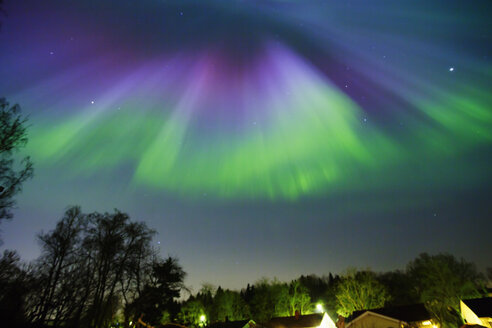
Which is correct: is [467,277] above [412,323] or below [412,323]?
above

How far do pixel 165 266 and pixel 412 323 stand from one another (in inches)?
Result: 1637

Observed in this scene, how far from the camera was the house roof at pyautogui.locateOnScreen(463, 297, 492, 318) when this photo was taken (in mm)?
39700

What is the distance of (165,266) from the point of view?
31.9 metres

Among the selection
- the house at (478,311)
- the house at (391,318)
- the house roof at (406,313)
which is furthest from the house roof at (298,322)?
the house at (478,311)

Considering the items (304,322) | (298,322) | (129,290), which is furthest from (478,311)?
(129,290)

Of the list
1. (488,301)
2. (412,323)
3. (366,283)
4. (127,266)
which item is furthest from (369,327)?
(127,266)

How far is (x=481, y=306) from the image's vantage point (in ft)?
135

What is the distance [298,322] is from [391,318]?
49.9 feet

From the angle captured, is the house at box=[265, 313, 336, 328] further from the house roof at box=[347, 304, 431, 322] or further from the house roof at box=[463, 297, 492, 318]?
the house roof at box=[463, 297, 492, 318]

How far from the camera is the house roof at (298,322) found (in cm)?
4788

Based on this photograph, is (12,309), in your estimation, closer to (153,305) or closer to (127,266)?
(127,266)

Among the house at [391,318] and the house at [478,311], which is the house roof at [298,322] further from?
the house at [478,311]

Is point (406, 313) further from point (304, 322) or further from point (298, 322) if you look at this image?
point (298, 322)

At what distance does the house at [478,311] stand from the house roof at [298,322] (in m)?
22.0
